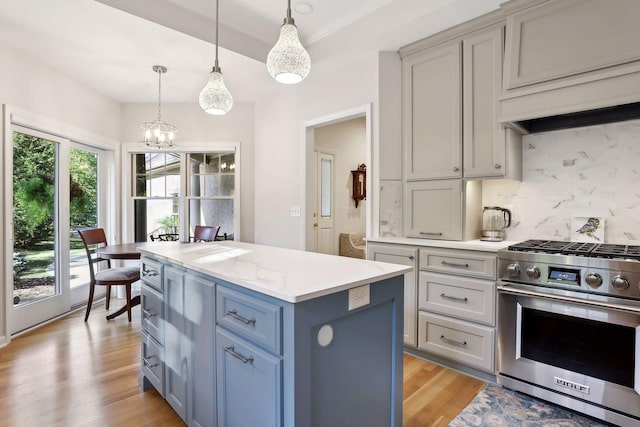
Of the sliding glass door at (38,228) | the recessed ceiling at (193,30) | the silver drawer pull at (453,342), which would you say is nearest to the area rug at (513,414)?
the silver drawer pull at (453,342)

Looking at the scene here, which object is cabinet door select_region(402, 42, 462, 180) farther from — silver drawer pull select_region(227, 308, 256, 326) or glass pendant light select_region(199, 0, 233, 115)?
silver drawer pull select_region(227, 308, 256, 326)

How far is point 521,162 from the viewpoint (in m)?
2.70

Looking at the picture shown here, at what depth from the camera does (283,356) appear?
3.74ft

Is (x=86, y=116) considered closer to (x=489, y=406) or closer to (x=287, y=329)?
(x=287, y=329)

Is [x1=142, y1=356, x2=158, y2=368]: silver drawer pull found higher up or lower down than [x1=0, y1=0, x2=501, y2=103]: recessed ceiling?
lower down

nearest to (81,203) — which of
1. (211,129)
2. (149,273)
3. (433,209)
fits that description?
(211,129)

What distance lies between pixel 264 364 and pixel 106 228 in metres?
4.32

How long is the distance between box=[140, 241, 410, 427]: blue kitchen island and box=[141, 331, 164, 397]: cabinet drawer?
13 centimetres

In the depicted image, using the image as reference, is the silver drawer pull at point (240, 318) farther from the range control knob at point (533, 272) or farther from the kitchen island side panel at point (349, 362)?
the range control knob at point (533, 272)

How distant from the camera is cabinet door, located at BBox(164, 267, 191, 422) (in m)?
1.74

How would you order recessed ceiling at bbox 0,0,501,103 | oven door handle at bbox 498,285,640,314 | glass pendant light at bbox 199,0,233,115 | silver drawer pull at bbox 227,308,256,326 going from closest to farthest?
silver drawer pull at bbox 227,308,256,326, oven door handle at bbox 498,285,640,314, glass pendant light at bbox 199,0,233,115, recessed ceiling at bbox 0,0,501,103

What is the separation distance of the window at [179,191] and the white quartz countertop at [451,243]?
261 cm

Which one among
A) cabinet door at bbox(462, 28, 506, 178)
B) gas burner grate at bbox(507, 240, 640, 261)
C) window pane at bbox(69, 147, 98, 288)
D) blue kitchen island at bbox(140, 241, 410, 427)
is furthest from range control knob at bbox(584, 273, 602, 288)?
window pane at bbox(69, 147, 98, 288)

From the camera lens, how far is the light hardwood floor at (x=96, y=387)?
1.94 m
